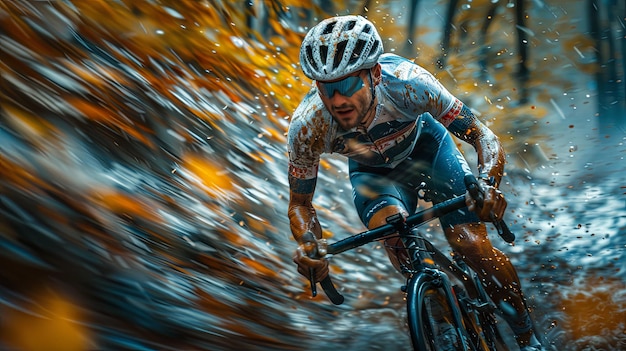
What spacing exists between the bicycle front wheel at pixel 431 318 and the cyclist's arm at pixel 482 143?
655 millimetres

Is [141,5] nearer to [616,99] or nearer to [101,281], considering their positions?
[101,281]

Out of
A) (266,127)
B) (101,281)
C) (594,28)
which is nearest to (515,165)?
(594,28)

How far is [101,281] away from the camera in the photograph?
3.67 metres

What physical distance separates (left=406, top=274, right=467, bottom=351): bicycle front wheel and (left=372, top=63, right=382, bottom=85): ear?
1061 millimetres

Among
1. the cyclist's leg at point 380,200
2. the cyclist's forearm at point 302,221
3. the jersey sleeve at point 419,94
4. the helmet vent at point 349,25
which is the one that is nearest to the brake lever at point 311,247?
the cyclist's forearm at point 302,221

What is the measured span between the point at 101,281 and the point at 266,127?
560 cm

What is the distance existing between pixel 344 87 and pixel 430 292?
42.2 inches

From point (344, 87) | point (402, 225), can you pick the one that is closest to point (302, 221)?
point (402, 225)

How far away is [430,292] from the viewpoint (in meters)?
3.28

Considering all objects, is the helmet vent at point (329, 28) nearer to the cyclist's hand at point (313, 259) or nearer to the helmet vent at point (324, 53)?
the helmet vent at point (324, 53)

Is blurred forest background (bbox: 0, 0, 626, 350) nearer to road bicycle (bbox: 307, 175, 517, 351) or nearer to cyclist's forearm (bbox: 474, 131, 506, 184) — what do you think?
road bicycle (bbox: 307, 175, 517, 351)

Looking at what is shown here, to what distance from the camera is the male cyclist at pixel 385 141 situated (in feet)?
11.5

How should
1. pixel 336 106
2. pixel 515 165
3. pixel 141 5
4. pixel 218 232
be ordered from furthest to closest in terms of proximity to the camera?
pixel 515 165 → pixel 141 5 → pixel 218 232 → pixel 336 106

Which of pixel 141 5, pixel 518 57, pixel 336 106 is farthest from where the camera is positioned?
pixel 518 57
